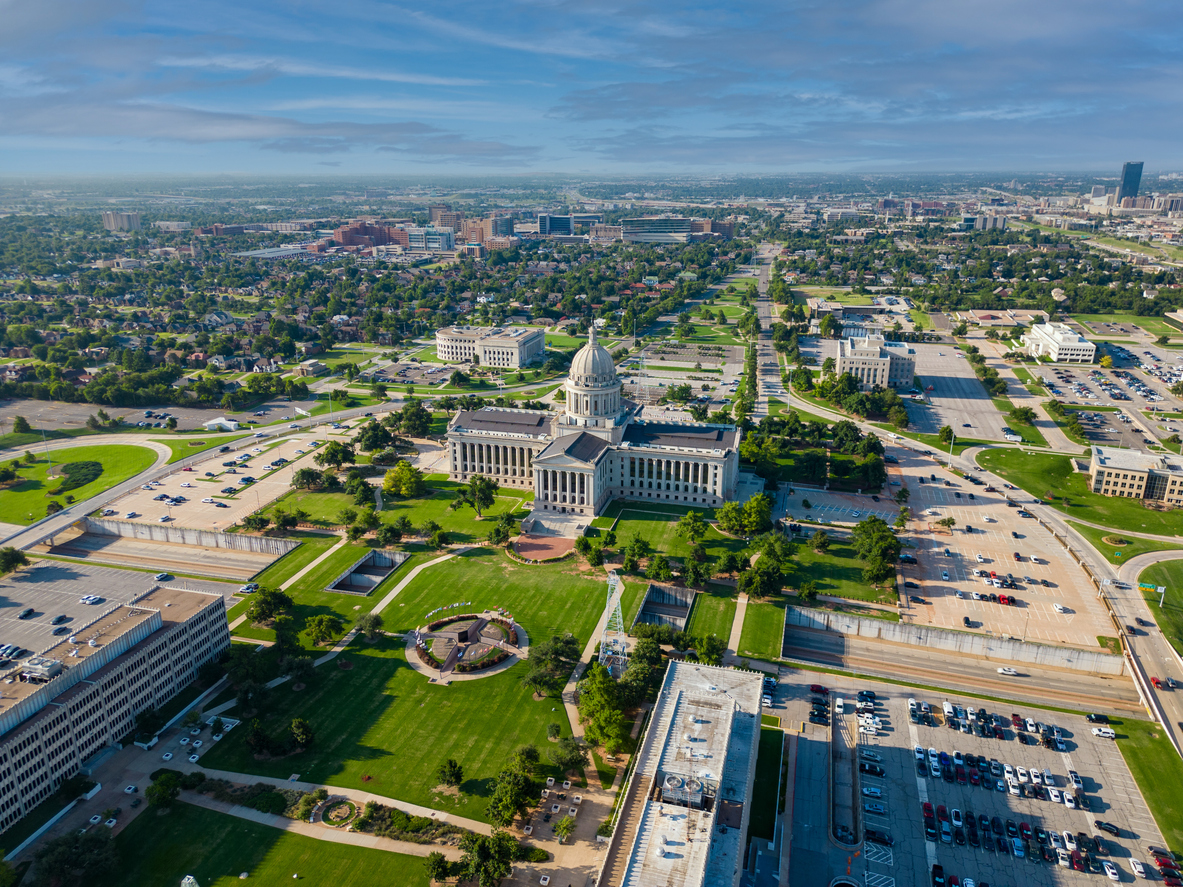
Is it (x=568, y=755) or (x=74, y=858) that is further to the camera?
(x=568, y=755)

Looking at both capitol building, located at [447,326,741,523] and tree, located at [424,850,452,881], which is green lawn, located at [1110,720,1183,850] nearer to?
tree, located at [424,850,452,881]

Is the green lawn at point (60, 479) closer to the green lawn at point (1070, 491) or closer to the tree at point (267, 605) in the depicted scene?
the tree at point (267, 605)

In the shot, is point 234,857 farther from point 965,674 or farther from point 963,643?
point 963,643

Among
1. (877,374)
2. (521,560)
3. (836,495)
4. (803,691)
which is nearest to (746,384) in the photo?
(877,374)

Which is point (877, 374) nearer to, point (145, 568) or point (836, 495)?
point (836, 495)

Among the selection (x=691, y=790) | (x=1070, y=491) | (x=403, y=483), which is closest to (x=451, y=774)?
(x=691, y=790)

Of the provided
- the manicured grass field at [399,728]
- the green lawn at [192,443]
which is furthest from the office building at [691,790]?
Answer: the green lawn at [192,443]
